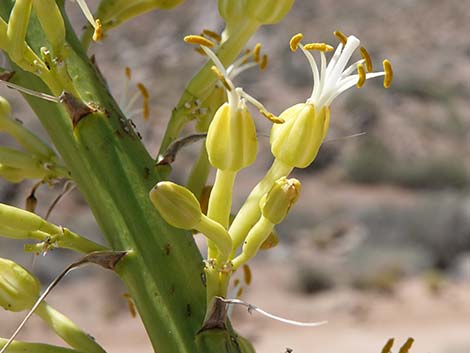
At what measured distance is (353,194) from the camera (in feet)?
73.9

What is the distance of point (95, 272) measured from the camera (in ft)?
58.7

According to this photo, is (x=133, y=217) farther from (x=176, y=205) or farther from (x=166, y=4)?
(x=166, y=4)

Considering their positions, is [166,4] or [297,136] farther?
[166,4]

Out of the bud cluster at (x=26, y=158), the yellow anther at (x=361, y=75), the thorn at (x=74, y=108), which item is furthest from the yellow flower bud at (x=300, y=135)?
the bud cluster at (x=26, y=158)

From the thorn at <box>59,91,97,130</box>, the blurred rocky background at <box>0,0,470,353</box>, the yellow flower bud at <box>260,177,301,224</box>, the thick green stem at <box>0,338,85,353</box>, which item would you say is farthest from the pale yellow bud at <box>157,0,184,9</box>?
the blurred rocky background at <box>0,0,470,353</box>

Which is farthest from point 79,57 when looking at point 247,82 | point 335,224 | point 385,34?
point 385,34

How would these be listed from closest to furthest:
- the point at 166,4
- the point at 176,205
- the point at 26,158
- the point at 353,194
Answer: the point at 176,205 < the point at 26,158 < the point at 166,4 < the point at 353,194

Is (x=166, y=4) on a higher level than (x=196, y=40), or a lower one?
higher

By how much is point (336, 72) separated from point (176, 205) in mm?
540

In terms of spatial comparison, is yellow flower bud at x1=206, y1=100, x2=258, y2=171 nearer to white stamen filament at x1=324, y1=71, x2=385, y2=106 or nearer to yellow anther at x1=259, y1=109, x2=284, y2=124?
yellow anther at x1=259, y1=109, x2=284, y2=124

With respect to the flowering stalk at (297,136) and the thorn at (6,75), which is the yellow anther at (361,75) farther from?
the thorn at (6,75)

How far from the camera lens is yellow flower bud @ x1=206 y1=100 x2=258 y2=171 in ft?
5.52

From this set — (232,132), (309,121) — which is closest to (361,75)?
(309,121)

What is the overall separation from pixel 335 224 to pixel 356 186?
3189mm
